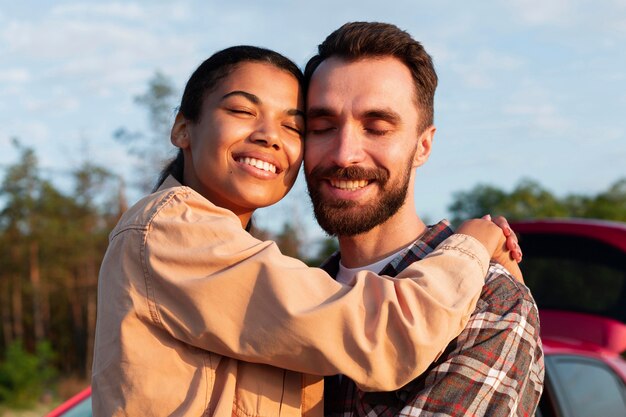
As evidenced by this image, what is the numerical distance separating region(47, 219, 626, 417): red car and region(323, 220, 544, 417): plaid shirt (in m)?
1.39

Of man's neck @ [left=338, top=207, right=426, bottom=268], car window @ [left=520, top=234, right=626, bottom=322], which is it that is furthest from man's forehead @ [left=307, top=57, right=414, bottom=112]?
car window @ [left=520, top=234, right=626, bottom=322]

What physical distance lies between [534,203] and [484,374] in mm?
31367

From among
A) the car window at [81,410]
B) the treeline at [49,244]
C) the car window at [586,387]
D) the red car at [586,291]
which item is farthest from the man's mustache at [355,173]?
the treeline at [49,244]

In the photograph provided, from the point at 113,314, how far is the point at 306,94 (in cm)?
108

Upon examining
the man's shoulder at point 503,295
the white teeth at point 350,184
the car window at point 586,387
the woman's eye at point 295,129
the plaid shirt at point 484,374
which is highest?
the woman's eye at point 295,129

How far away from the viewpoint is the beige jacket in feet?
6.81

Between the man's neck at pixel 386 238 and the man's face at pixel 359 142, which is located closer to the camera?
the man's face at pixel 359 142

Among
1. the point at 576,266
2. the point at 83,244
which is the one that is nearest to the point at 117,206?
the point at 83,244

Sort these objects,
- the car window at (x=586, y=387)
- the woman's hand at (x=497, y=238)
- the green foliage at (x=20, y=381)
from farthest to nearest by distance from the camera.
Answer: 1. the green foliage at (x=20, y=381)
2. the car window at (x=586, y=387)
3. the woman's hand at (x=497, y=238)

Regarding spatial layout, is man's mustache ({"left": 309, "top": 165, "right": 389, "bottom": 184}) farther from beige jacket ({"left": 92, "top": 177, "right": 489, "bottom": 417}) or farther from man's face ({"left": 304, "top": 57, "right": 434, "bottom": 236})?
beige jacket ({"left": 92, "top": 177, "right": 489, "bottom": 417})

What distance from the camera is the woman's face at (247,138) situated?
2607 mm

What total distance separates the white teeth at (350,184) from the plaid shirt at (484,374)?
530 mm

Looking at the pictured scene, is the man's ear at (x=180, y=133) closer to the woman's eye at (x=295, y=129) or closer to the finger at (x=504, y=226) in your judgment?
the woman's eye at (x=295, y=129)

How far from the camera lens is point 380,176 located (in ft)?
8.93
